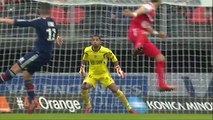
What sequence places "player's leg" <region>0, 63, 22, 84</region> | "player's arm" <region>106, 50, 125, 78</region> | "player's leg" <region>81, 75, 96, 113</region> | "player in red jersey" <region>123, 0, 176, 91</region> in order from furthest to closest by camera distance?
"player's leg" <region>81, 75, 96, 113</region> → "player's arm" <region>106, 50, 125, 78</region> → "player's leg" <region>0, 63, 22, 84</region> → "player in red jersey" <region>123, 0, 176, 91</region>

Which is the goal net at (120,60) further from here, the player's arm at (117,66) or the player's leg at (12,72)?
the player's leg at (12,72)

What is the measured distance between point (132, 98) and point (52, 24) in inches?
253

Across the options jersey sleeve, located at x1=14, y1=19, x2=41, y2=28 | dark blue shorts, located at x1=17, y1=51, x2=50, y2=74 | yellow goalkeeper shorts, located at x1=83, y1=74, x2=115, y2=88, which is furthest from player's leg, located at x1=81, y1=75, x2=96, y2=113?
jersey sleeve, located at x1=14, y1=19, x2=41, y2=28

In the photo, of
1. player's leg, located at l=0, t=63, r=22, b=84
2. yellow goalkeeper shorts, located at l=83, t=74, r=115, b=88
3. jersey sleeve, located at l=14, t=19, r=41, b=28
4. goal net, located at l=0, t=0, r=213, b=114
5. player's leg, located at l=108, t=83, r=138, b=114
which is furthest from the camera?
goal net, located at l=0, t=0, r=213, b=114

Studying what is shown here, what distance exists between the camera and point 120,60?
1798 cm

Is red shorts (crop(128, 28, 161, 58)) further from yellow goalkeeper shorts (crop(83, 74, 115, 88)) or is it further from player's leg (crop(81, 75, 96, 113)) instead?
yellow goalkeeper shorts (crop(83, 74, 115, 88))

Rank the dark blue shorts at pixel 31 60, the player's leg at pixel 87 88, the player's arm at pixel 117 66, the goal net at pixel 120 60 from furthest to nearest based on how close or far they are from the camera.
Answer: the goal net at pixel 120 60, the player's leg at pixel 87 88, the player's arm at pixel 117 66, the dark blue shorts at pixel 31 60

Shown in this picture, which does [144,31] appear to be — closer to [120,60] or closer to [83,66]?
[83,66]

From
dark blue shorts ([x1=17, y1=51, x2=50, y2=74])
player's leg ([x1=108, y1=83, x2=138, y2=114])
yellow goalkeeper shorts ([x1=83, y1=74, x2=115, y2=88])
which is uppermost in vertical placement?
dark blue shorts ([x1=17, y1=51, x2=50, y2=74])

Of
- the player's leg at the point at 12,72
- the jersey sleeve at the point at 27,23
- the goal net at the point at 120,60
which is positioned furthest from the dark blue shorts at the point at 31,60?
the goal net at the point at 120,60

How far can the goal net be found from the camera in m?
16.3

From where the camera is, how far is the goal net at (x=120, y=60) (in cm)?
1634

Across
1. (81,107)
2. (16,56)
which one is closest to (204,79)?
Result: (81,107)

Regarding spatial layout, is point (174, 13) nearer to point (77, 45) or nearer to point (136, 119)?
point (77, 45)
